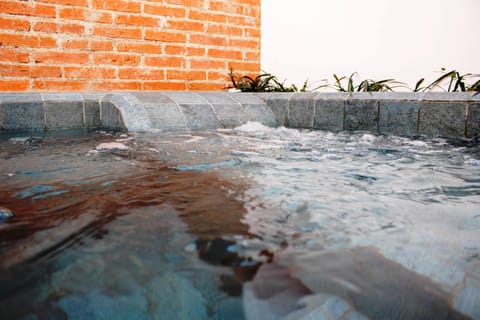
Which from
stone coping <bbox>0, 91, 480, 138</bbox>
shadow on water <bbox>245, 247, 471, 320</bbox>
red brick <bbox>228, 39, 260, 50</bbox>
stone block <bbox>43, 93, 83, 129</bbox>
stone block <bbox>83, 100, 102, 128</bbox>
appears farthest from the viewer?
red brick <bbox>228, 39, 260, 50</bbox>

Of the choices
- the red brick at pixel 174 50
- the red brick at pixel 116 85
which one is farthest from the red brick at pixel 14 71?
the red brick at pixel 174 50

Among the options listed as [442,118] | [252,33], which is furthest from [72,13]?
[442,118]

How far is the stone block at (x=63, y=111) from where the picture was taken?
2.62 metres

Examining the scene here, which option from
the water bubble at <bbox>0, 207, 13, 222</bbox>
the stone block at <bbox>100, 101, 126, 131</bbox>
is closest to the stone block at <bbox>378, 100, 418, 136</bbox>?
the stone block at <bbox>100, 101, 126, 131</bbox>

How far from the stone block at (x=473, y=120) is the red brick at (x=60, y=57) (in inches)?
125

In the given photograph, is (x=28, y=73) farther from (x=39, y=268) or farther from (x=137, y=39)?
(x=39, y=268)

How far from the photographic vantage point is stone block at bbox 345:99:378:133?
270 centimetres

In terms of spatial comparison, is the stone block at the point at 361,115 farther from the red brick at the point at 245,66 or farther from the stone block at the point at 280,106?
the red brick at the point at 245,66

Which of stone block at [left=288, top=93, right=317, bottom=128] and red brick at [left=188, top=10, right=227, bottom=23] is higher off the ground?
red brick at [left=188, top=10, right=227, bottom=23]

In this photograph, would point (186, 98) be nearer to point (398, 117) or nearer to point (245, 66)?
point (245, 66)

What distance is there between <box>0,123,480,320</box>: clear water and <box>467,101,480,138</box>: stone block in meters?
0.79

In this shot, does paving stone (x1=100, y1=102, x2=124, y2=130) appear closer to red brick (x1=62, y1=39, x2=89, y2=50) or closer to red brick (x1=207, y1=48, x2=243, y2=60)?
red brick (x1=62, y1=39, x2=89, y2=50)

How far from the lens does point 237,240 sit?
0.82 m

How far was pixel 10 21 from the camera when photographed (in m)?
2.96
